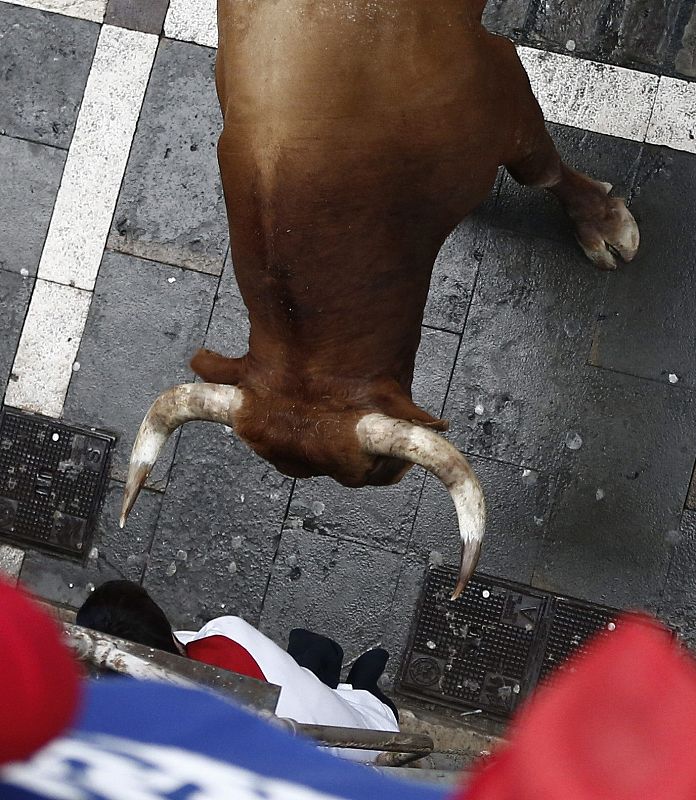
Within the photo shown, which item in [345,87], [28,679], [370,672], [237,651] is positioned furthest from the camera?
[370,672]

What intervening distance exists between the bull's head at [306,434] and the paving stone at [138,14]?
2909 mm

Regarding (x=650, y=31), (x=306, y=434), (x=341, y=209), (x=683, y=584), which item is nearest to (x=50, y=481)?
(x=306, y=434)

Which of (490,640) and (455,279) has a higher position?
(455,279)

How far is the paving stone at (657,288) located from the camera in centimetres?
527

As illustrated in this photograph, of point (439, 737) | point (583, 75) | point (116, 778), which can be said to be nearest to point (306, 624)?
point (439, 737)

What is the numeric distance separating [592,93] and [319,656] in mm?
3221

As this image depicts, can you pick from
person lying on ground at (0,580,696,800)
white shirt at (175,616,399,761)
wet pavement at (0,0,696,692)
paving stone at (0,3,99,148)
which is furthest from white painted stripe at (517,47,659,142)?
person lying on ground at (0,580,696,800)

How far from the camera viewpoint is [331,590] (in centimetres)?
546

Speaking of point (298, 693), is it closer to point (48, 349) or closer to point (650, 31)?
point (48, 349)

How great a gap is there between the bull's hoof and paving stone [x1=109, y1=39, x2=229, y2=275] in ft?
6.41

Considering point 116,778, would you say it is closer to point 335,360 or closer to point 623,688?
point 623,688

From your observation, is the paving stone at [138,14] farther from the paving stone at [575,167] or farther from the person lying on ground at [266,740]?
the person lying on ground at [266,740]

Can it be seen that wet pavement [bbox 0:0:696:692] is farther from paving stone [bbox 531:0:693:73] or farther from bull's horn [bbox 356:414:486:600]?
bull's horn [bbox 356:414:486:600]

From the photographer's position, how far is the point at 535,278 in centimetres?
540
